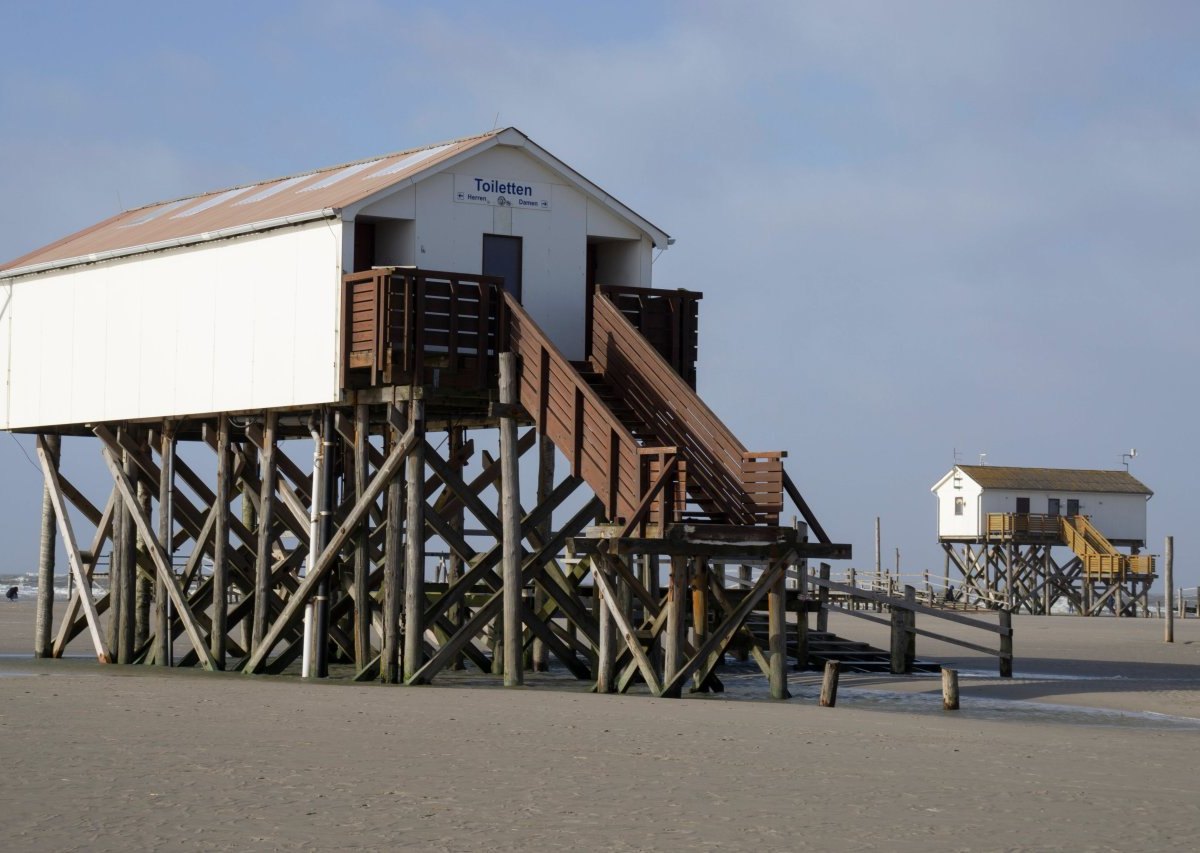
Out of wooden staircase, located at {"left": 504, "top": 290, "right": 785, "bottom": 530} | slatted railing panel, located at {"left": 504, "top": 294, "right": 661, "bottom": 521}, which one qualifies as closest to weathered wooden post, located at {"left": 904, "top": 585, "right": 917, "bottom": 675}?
wooden staircase, located at {"left": 504, "top": 290, "right": 785, "bottom": 530}

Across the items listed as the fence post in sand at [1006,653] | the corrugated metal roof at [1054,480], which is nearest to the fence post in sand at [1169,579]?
the fence post in sand at [1006,653]

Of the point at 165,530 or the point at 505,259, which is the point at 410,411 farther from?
the point at 165,530

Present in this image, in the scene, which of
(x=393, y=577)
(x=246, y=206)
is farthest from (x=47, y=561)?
(x=393, y=577)

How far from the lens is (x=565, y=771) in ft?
48.0

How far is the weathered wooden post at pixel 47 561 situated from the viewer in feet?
105

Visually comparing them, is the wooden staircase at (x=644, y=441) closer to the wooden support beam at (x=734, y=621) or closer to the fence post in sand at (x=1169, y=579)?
the wooden support beam at (x=734, y=621)

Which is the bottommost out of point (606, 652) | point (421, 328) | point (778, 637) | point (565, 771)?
point (565, 771)

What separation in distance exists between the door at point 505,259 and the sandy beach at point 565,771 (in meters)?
6.00

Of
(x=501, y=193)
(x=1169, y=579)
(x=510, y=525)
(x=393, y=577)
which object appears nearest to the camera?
(x=510, y=525)

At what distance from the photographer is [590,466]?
917 inches

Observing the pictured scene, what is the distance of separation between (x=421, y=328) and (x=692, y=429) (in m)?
3.87

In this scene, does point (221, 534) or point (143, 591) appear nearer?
point (221, 534)

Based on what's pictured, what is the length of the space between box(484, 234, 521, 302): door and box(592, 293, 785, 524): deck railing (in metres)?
1.24

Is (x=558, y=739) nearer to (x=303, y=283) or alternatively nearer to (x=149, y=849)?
(x=149, y=849)
